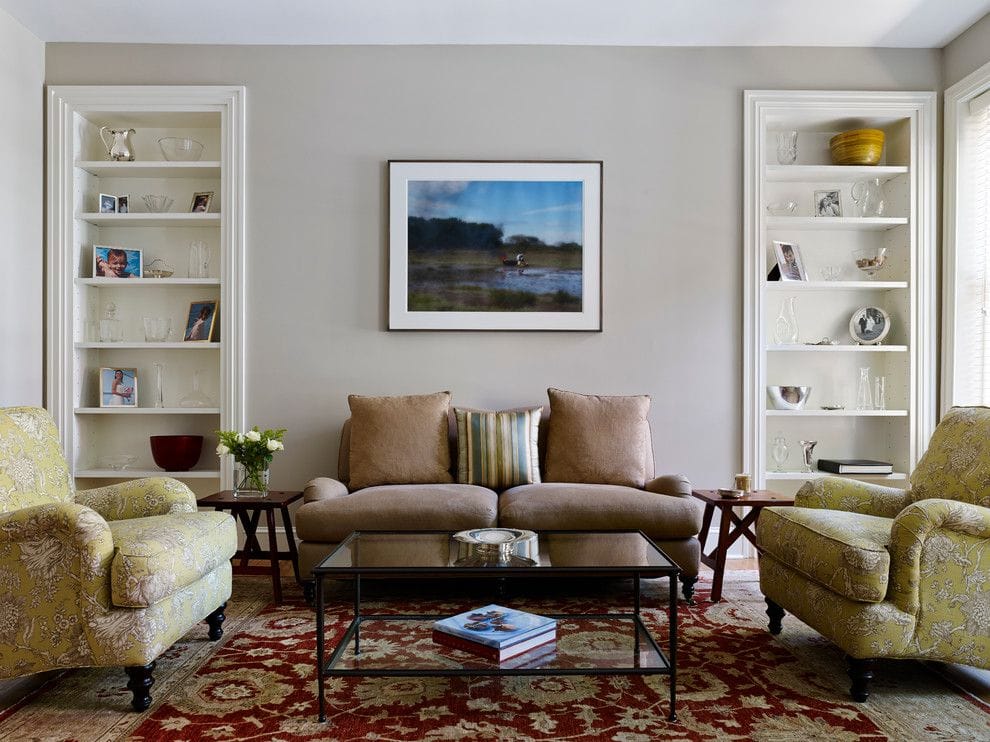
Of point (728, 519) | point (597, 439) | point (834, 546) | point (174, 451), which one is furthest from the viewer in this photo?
point (174, 451)

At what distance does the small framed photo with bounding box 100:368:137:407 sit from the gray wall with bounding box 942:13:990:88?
506 centimetres

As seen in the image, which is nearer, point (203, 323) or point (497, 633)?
point (497, 633)

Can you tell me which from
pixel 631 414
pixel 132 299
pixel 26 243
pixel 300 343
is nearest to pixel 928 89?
pixel 631 414

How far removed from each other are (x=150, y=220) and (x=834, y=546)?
13.2 feet

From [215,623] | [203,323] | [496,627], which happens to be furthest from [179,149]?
[496,627]

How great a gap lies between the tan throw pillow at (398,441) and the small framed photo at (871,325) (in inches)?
100

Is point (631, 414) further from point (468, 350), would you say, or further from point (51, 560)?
point (51, 560)

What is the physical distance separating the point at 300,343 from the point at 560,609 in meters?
2.17

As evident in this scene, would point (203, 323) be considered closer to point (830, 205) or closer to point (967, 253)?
point (830, 205)

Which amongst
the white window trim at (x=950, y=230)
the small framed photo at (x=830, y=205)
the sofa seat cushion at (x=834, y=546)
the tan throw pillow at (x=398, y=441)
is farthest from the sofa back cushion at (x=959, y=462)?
the tan throw pillow at (x=398, y=441)

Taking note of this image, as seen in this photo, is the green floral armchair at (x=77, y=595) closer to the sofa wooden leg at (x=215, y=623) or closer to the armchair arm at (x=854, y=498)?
the sofa wooden leg at (x=215, y=623)

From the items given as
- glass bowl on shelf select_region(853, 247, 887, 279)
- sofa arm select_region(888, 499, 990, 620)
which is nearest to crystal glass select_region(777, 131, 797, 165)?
glass bowl on shelf select_region(853, 247, 887, 279)

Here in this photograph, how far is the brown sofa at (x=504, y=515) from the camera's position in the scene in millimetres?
3371

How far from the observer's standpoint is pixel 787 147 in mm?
4516
